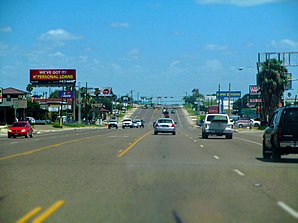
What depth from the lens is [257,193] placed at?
13500 mm

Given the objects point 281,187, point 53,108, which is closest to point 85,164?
point 281,187

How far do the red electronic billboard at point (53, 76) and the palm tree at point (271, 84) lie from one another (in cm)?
5878

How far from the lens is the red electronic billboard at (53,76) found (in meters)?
129

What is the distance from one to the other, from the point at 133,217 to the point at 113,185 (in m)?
4.76

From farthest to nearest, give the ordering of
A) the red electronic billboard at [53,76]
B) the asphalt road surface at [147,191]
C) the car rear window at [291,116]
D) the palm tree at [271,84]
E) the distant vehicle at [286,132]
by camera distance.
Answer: the red electronic billboard at [53,76] → the palm tree at [271,84] → the car rear window at [291,116] → the distant vehicle at [286,132] → the asphalt road surface at [147,191]

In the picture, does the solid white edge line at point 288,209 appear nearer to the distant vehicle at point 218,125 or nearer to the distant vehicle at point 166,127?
the distant vehicle at point 218,125

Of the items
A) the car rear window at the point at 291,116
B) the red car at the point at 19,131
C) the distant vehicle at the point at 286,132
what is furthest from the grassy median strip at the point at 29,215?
the red car at the point at 19,131

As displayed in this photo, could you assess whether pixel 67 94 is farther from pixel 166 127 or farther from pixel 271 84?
pixel 166 127

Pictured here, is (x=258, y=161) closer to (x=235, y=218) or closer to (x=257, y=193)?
(x=257, y=193)

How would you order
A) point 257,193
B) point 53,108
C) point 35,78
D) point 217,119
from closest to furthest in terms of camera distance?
point 257,193 < point 217,119 < point 35,78 < point 53,108

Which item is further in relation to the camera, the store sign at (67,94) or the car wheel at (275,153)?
the store sign at (67,94)

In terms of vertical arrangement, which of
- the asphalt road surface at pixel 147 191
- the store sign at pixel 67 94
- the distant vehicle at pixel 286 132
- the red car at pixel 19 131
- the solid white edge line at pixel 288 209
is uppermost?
the store sign at pixel 67 94

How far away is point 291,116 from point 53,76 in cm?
11112

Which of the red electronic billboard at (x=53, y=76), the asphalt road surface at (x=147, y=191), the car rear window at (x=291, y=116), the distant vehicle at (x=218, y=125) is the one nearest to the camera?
the asphalt road surface at (x=147, y=191)
